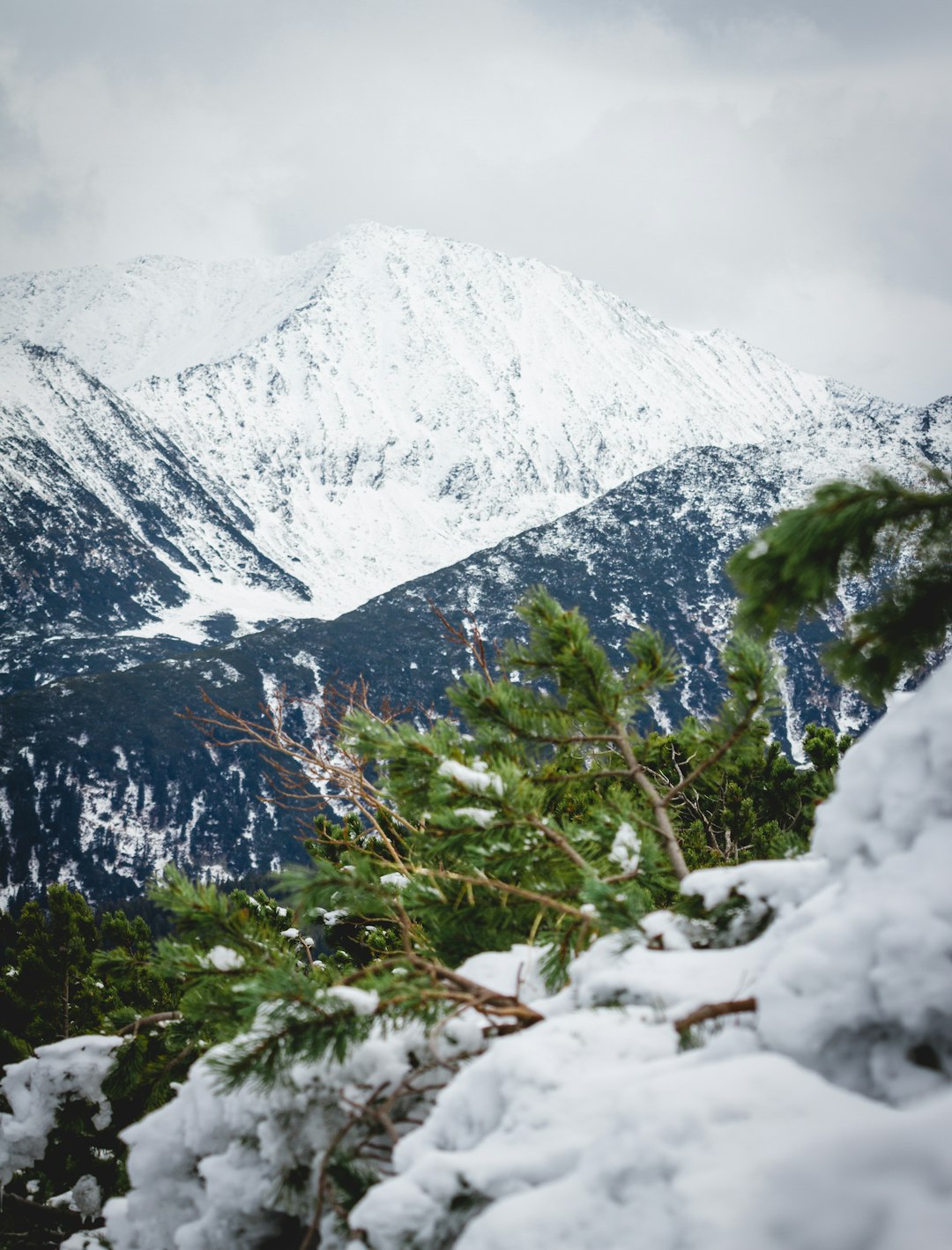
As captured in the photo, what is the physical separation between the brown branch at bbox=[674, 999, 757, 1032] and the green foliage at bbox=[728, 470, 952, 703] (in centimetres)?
111

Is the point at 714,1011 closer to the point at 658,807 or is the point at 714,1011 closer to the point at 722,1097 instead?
the point at 722,1097

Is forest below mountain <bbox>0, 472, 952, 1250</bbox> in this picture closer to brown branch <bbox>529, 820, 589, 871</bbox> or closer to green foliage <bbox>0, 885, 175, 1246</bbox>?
brown branch <bbox>529, 820, 589, 871</bbox>

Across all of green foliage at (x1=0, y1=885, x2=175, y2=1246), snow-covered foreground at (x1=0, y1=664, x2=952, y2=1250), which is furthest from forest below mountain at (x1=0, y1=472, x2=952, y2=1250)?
green foliage at (x1=0, y1=885, x2=175, y2=1246)

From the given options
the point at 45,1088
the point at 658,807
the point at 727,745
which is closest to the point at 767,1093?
the point at 658,807

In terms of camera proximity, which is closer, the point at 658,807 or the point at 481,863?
the point at 481,863

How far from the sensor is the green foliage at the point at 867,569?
2.39m

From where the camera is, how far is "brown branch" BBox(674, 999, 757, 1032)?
199cm

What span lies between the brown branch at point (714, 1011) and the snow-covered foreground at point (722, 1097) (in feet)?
0.10

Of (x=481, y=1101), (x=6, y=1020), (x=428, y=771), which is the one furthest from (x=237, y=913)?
(x=6, y=1020)

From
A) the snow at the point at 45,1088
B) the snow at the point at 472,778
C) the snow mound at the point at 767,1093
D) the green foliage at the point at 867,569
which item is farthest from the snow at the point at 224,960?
the green foliage at the point at 867,569

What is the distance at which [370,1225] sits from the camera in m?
1.82

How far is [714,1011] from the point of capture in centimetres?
201

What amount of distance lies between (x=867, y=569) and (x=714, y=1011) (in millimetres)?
1399

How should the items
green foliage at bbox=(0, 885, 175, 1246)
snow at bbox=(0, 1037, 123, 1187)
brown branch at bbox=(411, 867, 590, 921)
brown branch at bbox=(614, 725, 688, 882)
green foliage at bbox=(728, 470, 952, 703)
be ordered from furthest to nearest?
green foliage at bbox=(0, 885, 175, 1246)
snow at bbox=(0, 1037, 123, 1187)
brown branch at bbox=(614, 725, 688, 882)
brown branch at bbox=(411, 867, 590, 921)
green foliage at bbox=(728, 470, 952, 703)
